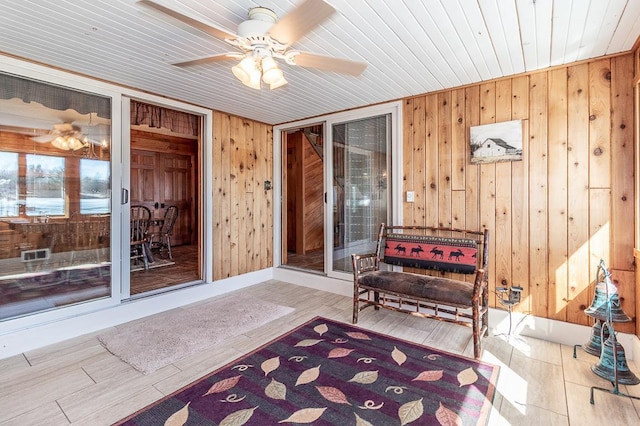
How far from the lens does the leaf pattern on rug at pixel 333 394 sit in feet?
6.05

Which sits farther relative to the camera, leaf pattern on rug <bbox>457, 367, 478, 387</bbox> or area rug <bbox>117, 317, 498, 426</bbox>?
leaf pattern on rug <bbox>457, 367, 478, 387</bbox>

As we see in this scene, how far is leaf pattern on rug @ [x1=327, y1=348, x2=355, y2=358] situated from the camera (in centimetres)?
238

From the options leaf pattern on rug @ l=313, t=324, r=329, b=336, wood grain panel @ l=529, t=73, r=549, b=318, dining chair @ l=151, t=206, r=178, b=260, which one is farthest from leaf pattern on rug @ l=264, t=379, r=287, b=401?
dining chair @ l=151, t=206, r=178, b=260

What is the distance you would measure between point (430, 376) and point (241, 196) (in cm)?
329

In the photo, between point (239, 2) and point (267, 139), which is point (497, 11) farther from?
point (267, 139)

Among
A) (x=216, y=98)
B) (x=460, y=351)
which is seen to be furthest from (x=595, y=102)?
(x=216, y=98)

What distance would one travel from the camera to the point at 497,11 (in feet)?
6.19

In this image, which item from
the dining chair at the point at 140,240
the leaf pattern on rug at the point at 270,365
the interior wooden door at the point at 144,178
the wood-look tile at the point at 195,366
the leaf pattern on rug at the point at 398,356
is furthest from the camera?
the interior wooden door at the point at 144,178

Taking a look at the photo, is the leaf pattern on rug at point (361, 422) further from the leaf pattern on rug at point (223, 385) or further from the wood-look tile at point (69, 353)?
the wood-look tile at point (69, 353)

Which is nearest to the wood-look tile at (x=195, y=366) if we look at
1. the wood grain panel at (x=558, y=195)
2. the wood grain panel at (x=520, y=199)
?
the wood grain panel at (x=520, y=199)

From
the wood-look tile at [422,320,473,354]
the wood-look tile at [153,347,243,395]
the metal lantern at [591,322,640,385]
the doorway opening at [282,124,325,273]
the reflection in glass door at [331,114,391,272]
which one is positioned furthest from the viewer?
the doorway opening at [282,124,325,273]

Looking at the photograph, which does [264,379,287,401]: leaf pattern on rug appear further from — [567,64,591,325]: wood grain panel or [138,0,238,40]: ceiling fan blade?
[567,64,591,325]: wood grain panel

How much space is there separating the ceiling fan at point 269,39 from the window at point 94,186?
5.34 feet

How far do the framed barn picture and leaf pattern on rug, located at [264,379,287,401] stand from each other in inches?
107
